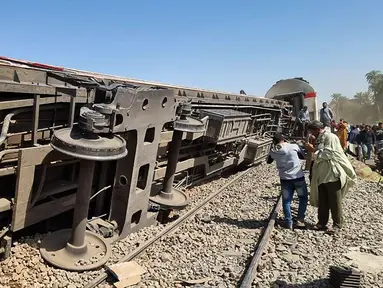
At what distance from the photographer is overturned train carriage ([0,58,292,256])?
12.3 feet

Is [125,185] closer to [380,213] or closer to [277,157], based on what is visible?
[277,157]

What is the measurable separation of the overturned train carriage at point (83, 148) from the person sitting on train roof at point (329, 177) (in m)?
1.97

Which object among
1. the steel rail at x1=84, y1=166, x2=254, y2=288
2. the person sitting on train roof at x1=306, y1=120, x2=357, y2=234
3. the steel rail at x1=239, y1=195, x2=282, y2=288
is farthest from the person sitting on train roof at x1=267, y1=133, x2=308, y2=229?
the steel rail at x1=84, y1=166, x2=254, y2=288

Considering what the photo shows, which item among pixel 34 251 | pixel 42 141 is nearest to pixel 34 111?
pixel 42 141

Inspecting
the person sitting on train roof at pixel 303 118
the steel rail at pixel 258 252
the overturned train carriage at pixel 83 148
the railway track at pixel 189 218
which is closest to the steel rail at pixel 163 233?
the railway track at pixel 189 218

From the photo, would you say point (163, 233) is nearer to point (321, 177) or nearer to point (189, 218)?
point (189, 218)

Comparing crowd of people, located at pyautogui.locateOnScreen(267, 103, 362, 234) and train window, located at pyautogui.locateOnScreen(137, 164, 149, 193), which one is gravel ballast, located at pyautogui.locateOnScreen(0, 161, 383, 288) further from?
train window, located at pyautogui.locateOnScreen(137, 164, 149, 193)

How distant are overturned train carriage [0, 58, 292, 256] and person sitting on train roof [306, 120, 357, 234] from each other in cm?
197

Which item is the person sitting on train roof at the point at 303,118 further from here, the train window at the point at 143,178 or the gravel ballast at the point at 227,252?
the train window at the point at 143,178

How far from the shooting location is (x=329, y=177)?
578cm

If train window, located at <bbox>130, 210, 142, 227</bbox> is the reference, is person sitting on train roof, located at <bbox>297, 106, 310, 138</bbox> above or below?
above

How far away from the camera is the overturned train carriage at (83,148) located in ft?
12.3

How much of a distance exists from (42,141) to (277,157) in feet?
11.5

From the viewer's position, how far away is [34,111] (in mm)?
3764
